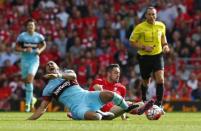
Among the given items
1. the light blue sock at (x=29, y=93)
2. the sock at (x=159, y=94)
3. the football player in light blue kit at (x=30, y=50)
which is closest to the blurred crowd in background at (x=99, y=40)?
the football player in light blue kit at (x=30, y=50)

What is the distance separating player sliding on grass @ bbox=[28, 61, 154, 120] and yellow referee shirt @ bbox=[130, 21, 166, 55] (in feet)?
10.8

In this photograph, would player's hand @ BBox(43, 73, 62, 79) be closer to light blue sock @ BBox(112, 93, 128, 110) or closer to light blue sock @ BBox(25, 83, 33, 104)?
light blue sock @ BBox(112, 93, 128, 110)

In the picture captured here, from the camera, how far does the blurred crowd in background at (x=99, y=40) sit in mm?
25266

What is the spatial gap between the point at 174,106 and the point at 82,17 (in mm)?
5842

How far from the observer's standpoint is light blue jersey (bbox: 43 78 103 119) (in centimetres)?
1454

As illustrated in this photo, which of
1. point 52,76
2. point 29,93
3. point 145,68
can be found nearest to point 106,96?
point 52,76

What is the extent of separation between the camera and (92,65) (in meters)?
25.9

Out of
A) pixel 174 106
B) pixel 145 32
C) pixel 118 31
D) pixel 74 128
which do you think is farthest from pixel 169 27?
→ pixel 74 128

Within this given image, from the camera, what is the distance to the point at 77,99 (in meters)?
14.6

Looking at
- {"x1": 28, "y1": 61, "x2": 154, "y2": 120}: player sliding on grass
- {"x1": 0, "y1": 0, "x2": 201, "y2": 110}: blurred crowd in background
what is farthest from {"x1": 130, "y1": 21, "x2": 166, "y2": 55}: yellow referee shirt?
{"x1": 0, "y1": 0, "x2": 201, "y2": 110}: blurred crowd in background

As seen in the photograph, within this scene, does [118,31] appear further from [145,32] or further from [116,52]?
[145,32]

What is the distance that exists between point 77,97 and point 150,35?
384cm

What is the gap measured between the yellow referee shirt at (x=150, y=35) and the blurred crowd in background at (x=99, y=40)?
21.1 ft

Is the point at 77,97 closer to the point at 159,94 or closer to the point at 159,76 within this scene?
the point at 159,94
